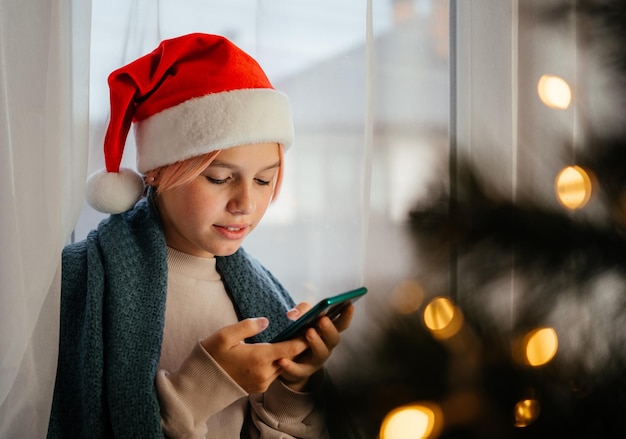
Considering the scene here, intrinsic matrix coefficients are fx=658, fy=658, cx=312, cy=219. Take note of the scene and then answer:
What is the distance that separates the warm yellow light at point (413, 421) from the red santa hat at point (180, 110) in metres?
0.66

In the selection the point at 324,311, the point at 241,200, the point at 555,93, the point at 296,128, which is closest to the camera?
the point at 555,93

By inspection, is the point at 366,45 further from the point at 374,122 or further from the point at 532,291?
the point at 532,291

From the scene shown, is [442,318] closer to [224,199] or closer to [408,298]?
[408,298]

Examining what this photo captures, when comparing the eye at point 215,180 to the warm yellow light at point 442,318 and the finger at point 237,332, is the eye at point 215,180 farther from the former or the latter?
the warm yellow light at point 442,318

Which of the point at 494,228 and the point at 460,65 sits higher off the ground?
the point at 460,65

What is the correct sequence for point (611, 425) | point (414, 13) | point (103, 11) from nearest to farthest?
1. point (611, 425)
2. point (103, 11)
3. point (414, 13)

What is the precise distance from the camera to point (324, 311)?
0.86 meters

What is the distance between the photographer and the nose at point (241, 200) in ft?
3.17

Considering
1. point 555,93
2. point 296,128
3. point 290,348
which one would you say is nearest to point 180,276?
point 290,348

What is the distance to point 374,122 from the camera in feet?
4.55

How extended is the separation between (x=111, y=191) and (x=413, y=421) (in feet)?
2.47

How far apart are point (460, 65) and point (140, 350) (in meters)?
0.98

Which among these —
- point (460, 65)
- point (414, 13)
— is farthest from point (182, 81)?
point (460, 65)

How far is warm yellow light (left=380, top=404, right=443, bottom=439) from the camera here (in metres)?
0.33
